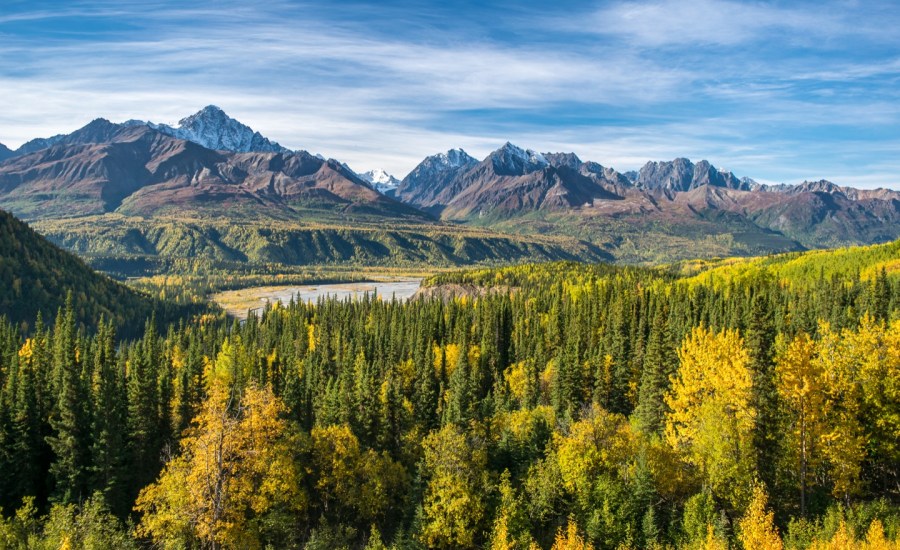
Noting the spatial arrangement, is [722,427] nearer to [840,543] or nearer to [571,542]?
[840,543]

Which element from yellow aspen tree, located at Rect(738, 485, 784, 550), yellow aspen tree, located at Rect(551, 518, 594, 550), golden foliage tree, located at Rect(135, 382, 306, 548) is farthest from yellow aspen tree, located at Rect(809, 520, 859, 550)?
golden foliage tree, located at Rect(135, 382, 306, 548)

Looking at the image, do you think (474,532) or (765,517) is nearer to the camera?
(765,517)

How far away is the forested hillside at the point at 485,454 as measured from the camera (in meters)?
44.8

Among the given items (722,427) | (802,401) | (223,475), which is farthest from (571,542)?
(223,475)

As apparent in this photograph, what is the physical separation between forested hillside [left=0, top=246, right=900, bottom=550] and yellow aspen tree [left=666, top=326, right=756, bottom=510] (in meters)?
0.20

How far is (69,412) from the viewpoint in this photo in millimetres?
68875

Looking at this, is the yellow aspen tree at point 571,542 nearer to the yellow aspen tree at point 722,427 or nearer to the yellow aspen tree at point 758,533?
the yellow aspen tree at point 758,533

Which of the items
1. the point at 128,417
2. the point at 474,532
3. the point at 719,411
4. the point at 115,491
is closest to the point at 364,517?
the point at 474,532

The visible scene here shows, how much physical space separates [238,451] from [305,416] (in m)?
65.2

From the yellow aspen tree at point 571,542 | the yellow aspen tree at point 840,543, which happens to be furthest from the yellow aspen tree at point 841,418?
Answer: the yellow aspen tree at point 571,542

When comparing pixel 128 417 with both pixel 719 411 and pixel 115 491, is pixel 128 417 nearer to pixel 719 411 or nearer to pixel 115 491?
pixel 115 491

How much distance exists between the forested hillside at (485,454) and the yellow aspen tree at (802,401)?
229 millimetres

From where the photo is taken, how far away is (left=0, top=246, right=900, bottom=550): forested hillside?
4481 cm

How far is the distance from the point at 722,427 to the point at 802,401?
24.4 ft
